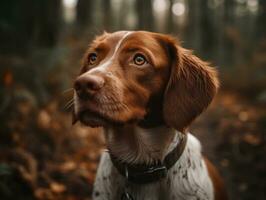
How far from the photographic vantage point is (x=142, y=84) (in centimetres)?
338

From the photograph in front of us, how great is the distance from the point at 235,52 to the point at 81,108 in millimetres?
18927

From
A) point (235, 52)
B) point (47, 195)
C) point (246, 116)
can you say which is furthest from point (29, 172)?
point (235, 52)

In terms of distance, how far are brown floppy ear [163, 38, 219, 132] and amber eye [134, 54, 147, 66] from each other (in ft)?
0.97

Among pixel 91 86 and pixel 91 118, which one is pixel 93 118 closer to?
pixel 91 118

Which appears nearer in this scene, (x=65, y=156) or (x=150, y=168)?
(x=150, y=168)

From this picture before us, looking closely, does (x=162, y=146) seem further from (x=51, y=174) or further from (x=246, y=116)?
(x=246, y=116)

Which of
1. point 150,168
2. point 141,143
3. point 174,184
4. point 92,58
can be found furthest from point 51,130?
point 174,184

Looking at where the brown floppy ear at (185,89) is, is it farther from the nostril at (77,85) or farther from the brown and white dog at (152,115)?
the nostril at (77,85)

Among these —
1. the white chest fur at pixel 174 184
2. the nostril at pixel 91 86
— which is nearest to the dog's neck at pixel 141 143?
the white chest fur at pixel 174 184

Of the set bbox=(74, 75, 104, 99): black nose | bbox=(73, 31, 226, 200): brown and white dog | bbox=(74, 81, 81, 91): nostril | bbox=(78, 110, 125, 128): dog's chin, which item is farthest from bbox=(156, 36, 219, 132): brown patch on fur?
bbox=(74, 81, 81, 91): nostril

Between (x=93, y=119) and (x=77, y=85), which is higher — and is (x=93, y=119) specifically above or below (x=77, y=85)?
below

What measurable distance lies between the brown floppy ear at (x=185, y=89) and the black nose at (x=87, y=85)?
0.66 meters

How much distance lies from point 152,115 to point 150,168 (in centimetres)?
43

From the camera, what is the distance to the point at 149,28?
63.4 feet
